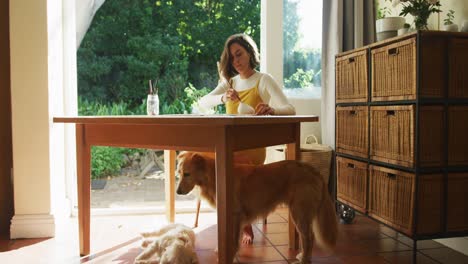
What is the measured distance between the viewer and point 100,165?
371cm

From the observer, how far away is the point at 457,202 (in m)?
1.86

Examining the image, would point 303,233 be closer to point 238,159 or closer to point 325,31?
point 238,159

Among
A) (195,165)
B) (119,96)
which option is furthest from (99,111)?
(195,165)

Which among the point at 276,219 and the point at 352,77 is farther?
the point at 276,219

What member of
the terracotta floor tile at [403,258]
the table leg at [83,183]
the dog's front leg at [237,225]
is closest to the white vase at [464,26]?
the terracotta floor tile at [403,258]

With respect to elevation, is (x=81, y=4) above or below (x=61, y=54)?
above

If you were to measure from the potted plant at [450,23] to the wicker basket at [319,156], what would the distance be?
1164mm

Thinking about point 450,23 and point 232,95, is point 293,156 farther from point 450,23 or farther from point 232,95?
point 450,23

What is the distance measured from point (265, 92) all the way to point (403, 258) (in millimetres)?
1257

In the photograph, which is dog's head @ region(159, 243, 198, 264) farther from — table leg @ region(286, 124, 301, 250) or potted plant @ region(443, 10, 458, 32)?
Answer: potted plant @ region(443, 10, 458, 32)

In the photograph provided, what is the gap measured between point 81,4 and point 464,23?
8.61 ft

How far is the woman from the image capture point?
236cm

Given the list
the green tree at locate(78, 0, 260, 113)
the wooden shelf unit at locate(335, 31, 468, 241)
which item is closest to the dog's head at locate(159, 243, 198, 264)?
the wooden shelf unit at locate(335, 31, 468, 241)

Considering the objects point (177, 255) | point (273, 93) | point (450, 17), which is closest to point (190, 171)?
point (177, 255)
